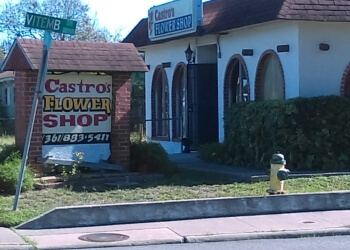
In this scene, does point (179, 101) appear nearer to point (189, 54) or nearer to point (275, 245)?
point (189, 54)

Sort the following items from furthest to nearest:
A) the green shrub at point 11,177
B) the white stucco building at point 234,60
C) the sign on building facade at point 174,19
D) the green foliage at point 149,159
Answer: the sign on building facade at point 174,19, the white stucco building at point 234,60, the green foliage at point 149,159, the green shrub at point 11,177

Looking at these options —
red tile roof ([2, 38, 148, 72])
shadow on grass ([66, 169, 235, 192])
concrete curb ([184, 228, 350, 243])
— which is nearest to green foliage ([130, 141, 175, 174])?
shadow on grass ([66, 169, 235, 192])

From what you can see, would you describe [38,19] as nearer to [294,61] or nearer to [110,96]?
[110,96]

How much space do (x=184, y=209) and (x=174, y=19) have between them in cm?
1019

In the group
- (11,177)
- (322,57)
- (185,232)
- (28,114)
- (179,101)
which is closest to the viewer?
(185,232)

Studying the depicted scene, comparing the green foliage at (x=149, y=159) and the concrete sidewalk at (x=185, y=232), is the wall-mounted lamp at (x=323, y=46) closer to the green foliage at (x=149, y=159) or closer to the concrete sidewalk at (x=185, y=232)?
the green foliage at (x=149, y=159)

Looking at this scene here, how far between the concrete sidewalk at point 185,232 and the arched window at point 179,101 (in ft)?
35.4

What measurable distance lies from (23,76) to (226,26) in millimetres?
6166

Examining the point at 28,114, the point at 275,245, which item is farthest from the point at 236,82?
the point at 275,245

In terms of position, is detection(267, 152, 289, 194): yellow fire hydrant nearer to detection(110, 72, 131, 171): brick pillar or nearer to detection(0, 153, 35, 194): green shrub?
detection(110, 72, 131, 171): brick pillar

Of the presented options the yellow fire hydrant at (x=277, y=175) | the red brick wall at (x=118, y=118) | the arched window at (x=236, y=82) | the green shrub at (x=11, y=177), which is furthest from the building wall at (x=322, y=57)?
the green shrub at (x=11, y=177)

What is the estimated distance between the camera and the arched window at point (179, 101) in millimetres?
23172

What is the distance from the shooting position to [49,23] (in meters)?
12.0

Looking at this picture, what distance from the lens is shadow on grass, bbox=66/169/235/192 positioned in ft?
47.4
